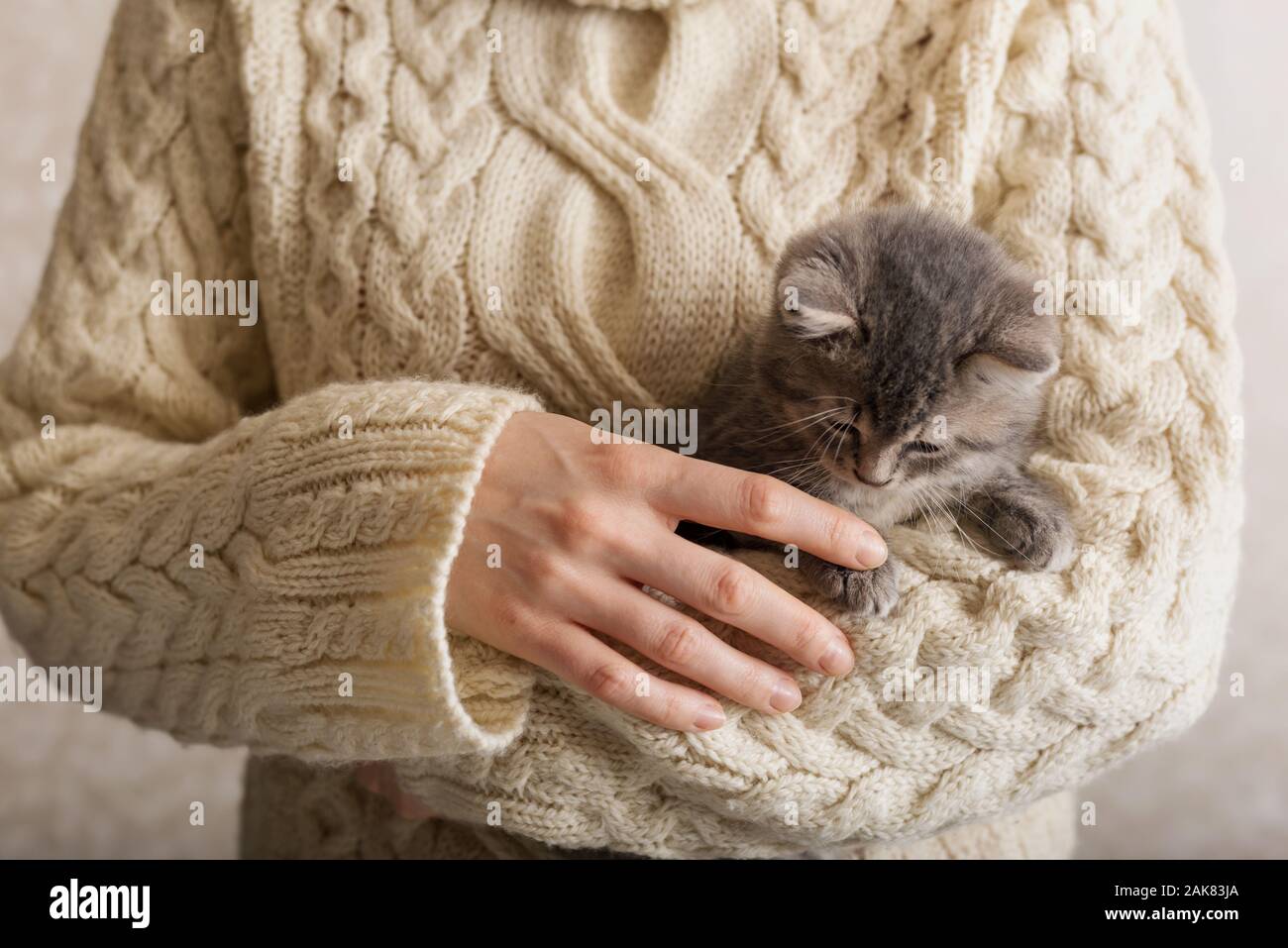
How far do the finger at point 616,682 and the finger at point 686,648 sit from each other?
2 centimetres

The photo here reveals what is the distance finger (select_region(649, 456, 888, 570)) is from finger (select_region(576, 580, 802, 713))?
0.10m

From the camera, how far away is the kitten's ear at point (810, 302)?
1.01m

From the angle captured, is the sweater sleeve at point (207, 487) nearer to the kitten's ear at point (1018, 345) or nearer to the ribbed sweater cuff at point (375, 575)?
the ribbed sweater cuff at point (375, 575)

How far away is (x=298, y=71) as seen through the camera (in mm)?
1241

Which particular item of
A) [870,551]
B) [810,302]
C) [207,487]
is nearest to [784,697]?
[870,551]

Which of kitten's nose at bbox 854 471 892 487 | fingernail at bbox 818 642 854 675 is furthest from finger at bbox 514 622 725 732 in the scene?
kitten's nose at bbox 854 471 892 487

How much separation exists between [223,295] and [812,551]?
2.74ft

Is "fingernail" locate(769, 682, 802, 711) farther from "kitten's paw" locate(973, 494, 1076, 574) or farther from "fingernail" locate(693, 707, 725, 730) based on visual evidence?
"kitten's paw" locate(973, 494, 1076, 574)

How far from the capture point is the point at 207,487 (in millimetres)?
1100

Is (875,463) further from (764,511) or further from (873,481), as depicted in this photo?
(764,511)

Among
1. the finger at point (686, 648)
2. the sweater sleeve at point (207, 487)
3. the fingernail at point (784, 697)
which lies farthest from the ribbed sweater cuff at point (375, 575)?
the fingernail at point (784, 697)

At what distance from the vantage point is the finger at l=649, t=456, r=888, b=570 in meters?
0.96

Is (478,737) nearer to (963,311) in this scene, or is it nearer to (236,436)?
(236,436)
